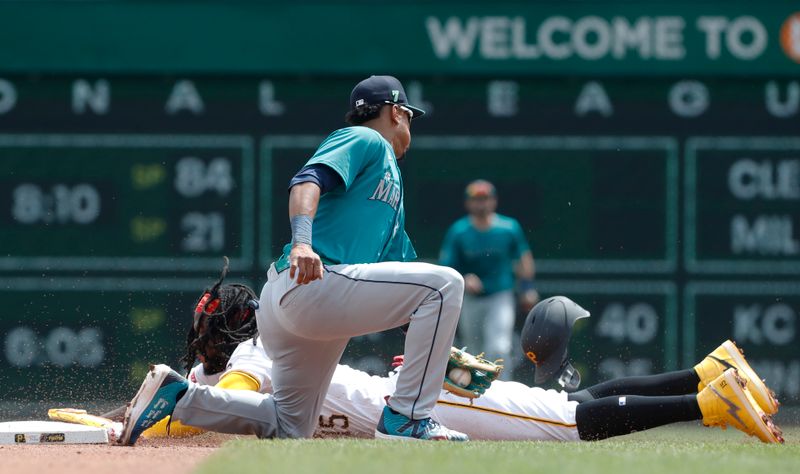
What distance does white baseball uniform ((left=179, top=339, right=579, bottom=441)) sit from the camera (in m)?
5.30

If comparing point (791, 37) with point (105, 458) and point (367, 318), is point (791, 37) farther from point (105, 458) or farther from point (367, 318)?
point (105, 458)

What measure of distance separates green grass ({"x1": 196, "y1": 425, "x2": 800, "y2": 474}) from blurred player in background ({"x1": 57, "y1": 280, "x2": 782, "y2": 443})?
0.55 ft

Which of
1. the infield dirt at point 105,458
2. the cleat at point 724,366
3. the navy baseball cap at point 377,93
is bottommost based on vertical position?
the infield dirt at point 105,458

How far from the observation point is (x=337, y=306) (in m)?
4.59

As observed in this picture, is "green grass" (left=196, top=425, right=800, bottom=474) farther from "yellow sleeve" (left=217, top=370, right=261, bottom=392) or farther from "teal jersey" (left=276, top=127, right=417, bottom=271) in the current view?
"teal jersey" (left=276, top=127, right=417, bottom=271)

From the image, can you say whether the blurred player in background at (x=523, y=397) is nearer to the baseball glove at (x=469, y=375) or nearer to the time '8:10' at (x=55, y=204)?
the baseball glove at (x=469, y=375)

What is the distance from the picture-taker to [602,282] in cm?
859

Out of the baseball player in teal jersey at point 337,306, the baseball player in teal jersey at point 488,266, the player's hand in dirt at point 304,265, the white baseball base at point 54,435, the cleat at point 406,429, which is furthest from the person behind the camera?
the baseball player in teal jersey at point 488,266

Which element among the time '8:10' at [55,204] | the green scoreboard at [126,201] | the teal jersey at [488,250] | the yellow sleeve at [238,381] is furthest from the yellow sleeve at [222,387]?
the teal jersey at [488,250]

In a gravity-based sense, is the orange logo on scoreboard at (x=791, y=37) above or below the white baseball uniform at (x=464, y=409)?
above

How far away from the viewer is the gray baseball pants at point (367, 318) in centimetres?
460

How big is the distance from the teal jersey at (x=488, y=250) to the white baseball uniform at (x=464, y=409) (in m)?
3.26

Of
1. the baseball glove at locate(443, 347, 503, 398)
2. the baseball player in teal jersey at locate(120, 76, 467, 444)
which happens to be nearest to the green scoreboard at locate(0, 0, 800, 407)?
the baseball glove at locate(443, 347, 503, 398)

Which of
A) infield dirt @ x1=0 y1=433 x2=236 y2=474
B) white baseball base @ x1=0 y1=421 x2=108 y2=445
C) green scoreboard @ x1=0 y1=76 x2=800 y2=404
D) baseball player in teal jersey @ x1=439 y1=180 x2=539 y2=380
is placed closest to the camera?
infield dirt @ x1=0 y1=433 x2=236 y2=474
